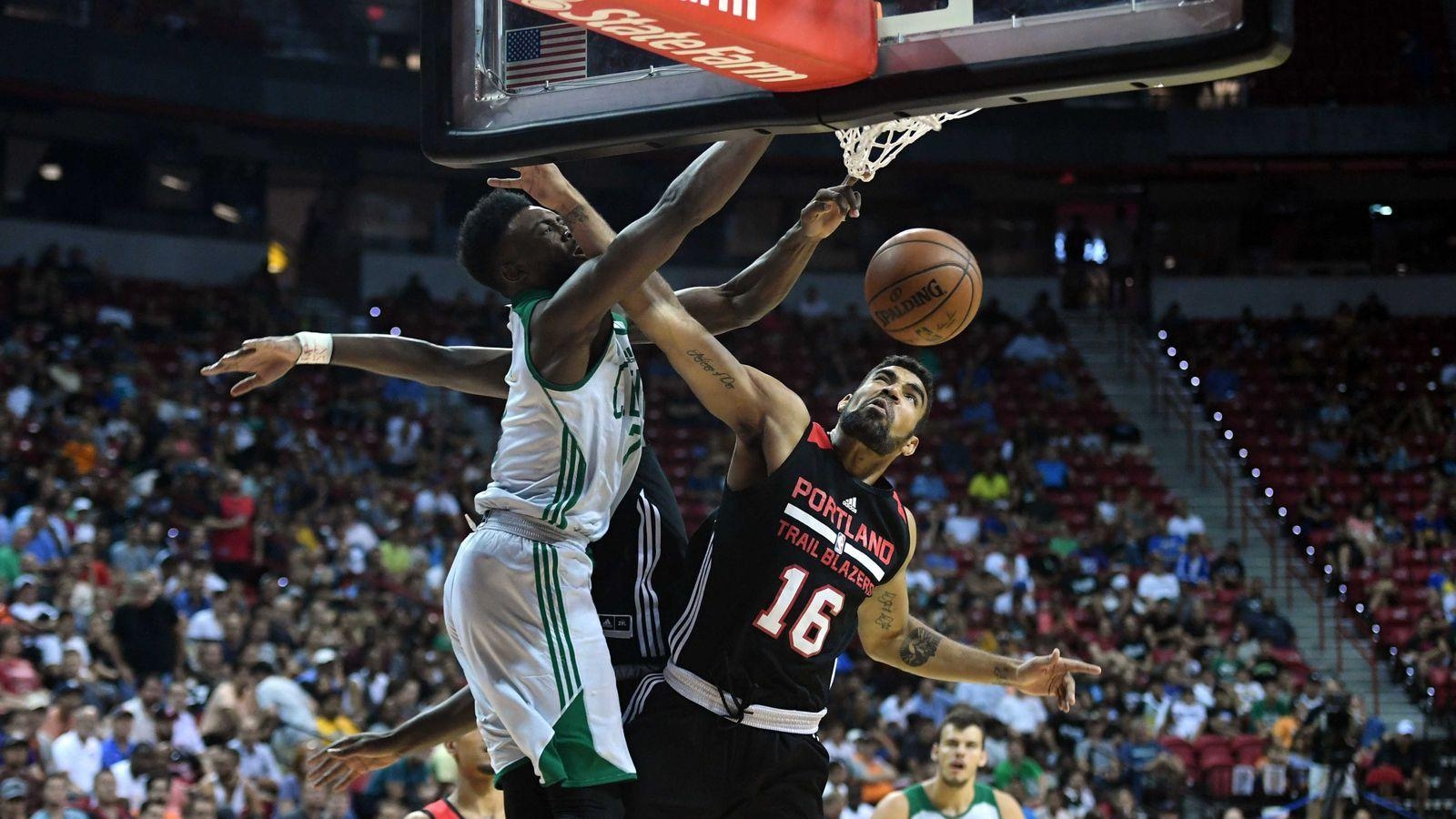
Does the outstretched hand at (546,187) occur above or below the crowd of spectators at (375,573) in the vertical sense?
above

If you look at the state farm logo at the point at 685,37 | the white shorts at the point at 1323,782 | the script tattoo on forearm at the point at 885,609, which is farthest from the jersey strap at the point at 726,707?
the white shorts at the point at 1323,782

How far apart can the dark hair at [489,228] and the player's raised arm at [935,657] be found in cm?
152

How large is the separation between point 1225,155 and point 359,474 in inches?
A: 478

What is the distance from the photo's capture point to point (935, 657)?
4805mm

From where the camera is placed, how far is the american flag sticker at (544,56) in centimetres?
348

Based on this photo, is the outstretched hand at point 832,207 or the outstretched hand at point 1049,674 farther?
the outstretched hand at point 1049,674

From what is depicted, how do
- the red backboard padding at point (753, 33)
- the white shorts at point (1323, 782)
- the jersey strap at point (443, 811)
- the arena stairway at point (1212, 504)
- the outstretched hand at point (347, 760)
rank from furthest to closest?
the arena stairway at point (1212, 504), the white shorts at point (1323, 782), the jersey strap at point (443, 811), the outstretched hand at point (347, 760), the red backboard padding at point (753, 33)

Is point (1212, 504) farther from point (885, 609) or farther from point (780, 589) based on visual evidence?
point (780, 589)

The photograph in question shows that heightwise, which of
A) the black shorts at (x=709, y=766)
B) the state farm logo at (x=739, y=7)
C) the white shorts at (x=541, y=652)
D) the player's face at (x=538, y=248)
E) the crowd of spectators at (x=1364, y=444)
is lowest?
the crowd of spectators at (x=1364, y=444)

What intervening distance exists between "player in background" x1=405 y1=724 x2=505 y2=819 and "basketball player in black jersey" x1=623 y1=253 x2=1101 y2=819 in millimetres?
1406

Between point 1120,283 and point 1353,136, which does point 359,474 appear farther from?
point 1353,136

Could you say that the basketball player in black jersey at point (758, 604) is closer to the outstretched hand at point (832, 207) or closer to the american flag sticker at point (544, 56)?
the outstretched hand at point (832, 207)

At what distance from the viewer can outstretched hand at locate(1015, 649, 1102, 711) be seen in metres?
4.66

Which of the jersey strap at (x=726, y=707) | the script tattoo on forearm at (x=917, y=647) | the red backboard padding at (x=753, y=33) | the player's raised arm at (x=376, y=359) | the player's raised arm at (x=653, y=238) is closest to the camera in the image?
the red backboard padding at (x=753, y=33)
